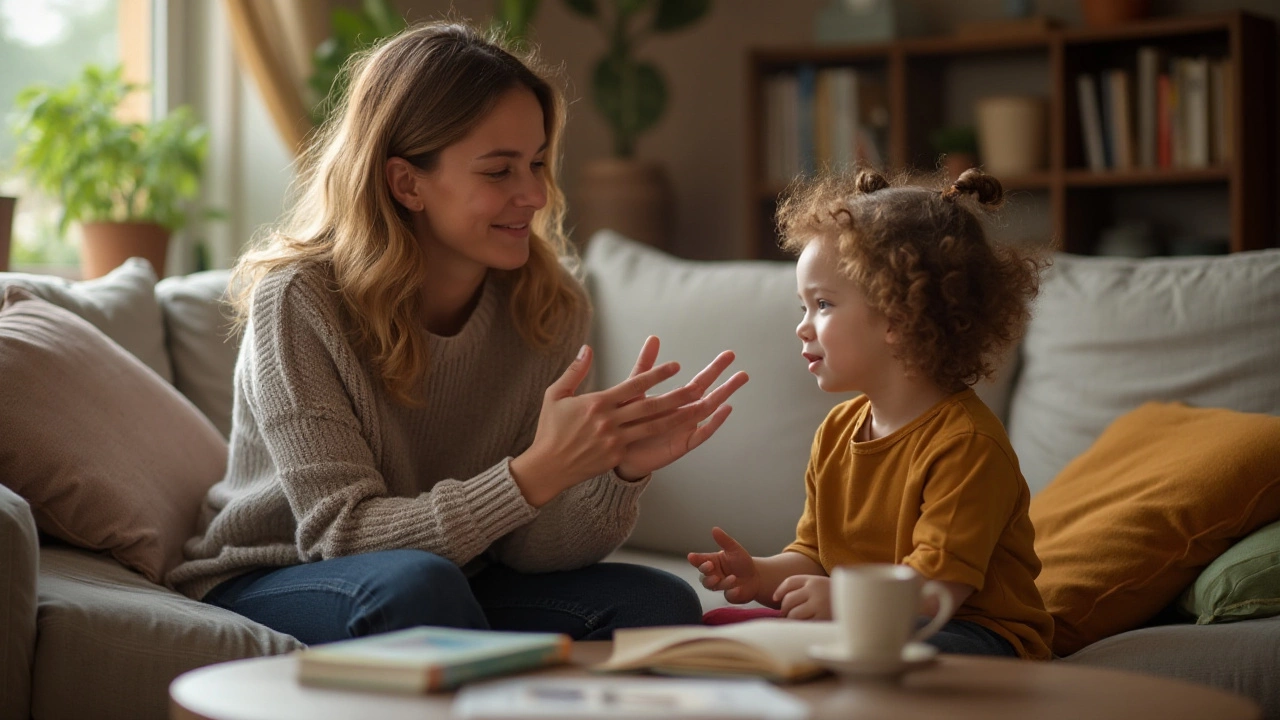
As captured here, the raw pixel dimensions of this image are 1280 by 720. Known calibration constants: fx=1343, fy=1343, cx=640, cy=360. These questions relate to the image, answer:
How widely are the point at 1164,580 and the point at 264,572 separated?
3.75 ft

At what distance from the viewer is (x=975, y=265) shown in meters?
1.49

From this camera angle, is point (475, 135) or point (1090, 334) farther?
point (1090, 334)

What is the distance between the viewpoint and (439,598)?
1404 mm

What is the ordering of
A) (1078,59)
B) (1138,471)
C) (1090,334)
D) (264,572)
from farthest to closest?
1. (1078,59)
2. (1090,334)
3. (1138,471)
4. (264,572)

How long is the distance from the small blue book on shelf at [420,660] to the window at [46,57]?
233 centimetres

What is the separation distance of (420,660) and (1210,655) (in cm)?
99

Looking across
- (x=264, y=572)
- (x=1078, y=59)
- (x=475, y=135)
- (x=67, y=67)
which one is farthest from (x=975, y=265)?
(x=67, y=67)

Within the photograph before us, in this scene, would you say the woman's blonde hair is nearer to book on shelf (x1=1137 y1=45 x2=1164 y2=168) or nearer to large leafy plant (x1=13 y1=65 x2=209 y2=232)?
large leafy plant (x1=13 y1=65 x2=209 y2=232)

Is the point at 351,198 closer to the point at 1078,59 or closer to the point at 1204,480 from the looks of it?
the point at 1204,480

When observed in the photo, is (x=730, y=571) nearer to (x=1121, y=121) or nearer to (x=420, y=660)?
(x=420, y=660)

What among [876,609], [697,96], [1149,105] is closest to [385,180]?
[876,609]

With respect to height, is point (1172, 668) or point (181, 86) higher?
point (181, 86)

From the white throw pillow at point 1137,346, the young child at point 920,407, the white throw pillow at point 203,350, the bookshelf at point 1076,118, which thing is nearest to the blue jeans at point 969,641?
the young child at point 920,407

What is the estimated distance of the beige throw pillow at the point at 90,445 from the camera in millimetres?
1707
